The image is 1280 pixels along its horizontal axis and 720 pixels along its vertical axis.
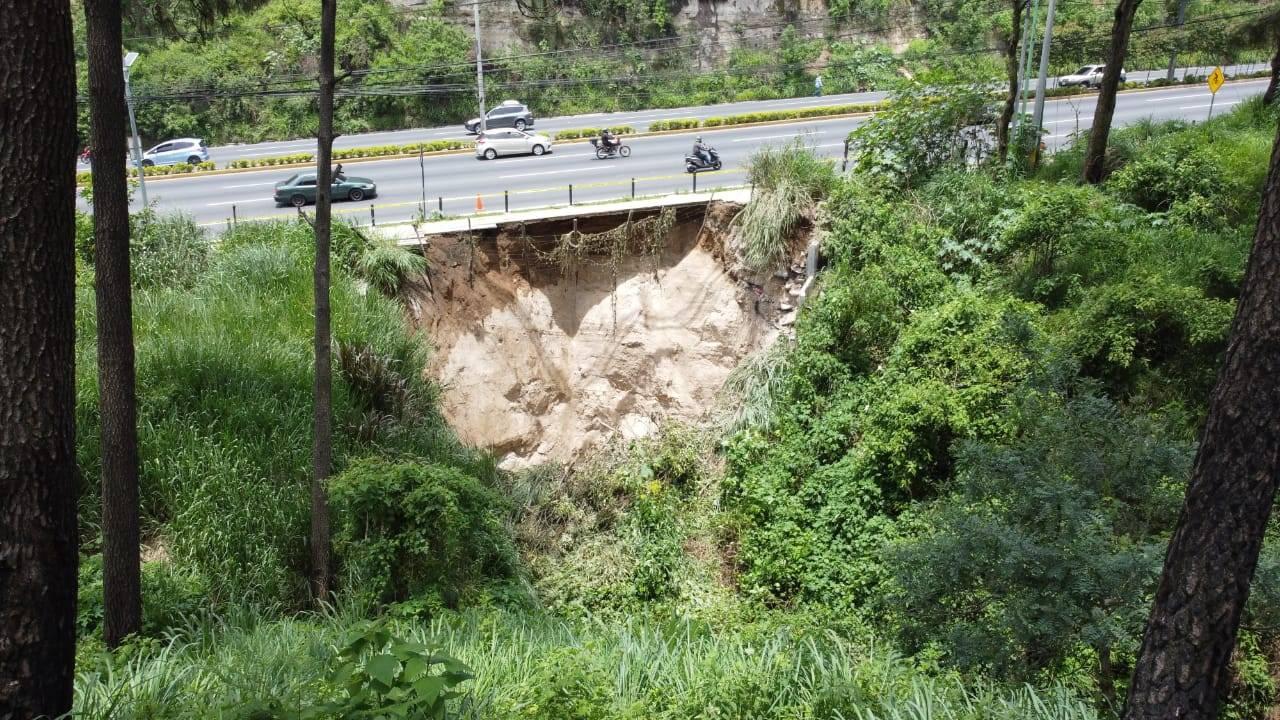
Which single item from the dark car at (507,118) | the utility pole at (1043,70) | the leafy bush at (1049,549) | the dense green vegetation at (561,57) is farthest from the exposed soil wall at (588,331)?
the dense green vegetation at (561,57)

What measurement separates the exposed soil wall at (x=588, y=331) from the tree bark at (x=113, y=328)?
8517 mm

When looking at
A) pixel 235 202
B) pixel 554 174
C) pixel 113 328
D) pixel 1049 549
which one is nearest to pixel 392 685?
pixel 1049 549

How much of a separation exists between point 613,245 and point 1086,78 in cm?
2463

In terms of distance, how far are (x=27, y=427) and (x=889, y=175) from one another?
14356mm

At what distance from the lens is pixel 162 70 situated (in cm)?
3566

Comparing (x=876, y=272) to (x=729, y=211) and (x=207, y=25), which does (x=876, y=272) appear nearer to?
(x=729, y=211)

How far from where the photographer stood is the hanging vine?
54.1 feet

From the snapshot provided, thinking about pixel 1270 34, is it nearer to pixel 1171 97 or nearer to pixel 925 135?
pixel 1171 97

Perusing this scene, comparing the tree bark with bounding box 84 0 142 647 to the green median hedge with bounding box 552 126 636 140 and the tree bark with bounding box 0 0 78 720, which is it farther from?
the green median hedge with bounding box 552 126 636 140

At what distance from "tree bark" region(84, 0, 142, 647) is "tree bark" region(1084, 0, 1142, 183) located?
553 inches

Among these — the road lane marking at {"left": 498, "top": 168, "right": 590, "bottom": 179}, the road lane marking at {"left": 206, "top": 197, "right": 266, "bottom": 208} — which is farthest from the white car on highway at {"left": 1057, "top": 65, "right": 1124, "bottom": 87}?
the road lane marking at {"left": 206, "top": 197, "right": 266, "bottom": 208}

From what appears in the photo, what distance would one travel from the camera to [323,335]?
339 inches

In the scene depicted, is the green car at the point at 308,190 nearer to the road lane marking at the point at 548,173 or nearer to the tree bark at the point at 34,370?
the road lane marking at the point at 548,173

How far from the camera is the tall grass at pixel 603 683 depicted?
187 inches
